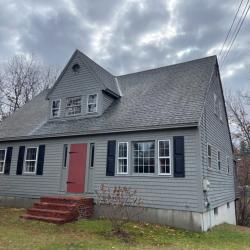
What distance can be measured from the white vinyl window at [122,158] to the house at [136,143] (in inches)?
1.6

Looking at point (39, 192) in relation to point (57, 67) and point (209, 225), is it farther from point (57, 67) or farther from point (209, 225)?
point (57, 67)

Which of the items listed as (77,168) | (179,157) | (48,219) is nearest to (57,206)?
(48,219)

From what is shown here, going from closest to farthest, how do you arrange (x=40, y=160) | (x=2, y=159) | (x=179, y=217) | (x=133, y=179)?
1. (x=179, y=217)
2. (x=133, y=179)
3. (x=40, y=160)
4. (x=2, y=159)

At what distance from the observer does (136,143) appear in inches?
395

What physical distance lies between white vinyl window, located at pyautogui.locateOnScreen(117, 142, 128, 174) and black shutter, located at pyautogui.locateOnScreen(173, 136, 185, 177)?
82.4 inches

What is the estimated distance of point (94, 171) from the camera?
1063 cm

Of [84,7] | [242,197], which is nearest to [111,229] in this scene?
[84,7]

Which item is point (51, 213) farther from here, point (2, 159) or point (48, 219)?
point (2, 159)

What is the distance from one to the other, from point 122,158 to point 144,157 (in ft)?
3.15

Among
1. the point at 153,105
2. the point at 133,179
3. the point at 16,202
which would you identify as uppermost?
the point at 153,105

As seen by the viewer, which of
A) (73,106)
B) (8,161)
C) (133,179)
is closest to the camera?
(133,179)

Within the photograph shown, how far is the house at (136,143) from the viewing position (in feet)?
29.1

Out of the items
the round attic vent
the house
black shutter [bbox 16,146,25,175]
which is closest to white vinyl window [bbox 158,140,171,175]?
the house

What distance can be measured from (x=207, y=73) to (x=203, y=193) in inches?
225
